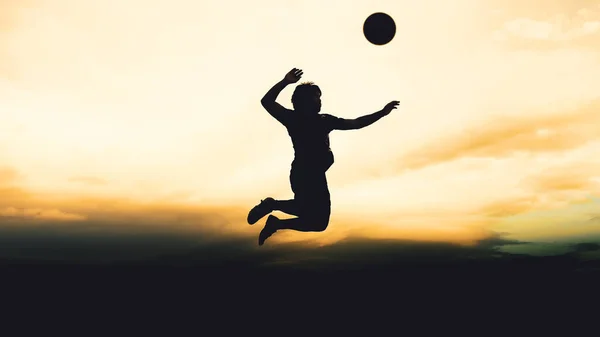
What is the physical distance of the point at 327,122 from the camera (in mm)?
9289

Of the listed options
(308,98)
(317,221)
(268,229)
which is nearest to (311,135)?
(308,98)

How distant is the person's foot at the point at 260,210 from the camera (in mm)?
9617

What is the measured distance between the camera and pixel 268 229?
9.86m

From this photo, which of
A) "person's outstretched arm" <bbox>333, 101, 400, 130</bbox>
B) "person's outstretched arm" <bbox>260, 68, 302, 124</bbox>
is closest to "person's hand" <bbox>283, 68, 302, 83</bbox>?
"person's outstretched arm" <bbox>260, 68, 302, 124</bbox>

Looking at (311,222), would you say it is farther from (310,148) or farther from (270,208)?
(310,148)

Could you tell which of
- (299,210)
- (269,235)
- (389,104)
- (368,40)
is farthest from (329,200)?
(368,40)

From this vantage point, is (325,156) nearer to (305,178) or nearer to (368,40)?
(305,178)

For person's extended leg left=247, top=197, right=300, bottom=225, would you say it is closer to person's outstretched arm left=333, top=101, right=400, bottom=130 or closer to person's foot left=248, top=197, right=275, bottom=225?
person's foot left=248, top=197, right=275, bottom=225

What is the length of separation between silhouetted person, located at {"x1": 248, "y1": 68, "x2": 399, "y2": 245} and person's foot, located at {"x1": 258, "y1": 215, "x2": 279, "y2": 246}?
466 mm

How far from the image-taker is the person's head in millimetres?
9242

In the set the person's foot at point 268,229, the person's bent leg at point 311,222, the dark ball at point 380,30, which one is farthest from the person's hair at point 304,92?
the person's foot at point 268,229

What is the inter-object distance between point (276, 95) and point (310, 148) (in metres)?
1.05

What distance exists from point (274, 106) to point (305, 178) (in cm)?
131

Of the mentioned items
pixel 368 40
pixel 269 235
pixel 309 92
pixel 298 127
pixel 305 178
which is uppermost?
pixel 368 40
